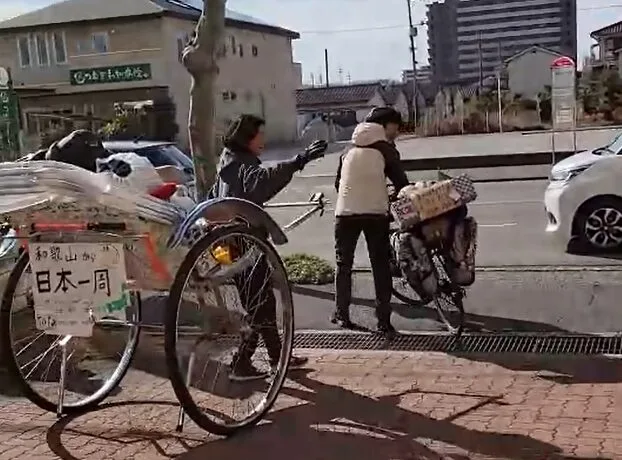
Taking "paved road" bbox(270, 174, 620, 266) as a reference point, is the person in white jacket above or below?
above

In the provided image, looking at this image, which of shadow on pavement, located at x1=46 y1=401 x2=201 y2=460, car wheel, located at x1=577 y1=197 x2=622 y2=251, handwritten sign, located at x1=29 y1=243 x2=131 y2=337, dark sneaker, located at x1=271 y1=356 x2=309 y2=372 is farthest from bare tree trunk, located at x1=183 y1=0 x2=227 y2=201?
car wheel, located at x1=577 y1=197 x2=622 y2=251

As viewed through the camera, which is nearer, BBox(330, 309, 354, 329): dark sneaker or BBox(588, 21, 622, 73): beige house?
BBox(330, 309, 354, 329): dark sneaker

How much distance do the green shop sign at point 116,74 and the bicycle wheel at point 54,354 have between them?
3504cm

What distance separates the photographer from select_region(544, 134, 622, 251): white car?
10.5m

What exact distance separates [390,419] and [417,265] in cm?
201

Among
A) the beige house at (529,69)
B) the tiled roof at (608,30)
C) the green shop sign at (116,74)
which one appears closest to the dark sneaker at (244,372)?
the green shop sign at (116,74)

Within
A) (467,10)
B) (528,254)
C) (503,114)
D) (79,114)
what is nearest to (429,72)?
(467,10)

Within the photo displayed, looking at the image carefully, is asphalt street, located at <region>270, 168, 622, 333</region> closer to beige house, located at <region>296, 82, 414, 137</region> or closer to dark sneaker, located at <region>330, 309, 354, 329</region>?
dark sneaker, located at <region>330, 309, 354, 329</region>

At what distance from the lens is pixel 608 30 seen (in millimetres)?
61469

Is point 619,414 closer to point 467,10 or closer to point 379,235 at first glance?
point 379,235

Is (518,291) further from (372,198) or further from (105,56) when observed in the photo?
(105,56)

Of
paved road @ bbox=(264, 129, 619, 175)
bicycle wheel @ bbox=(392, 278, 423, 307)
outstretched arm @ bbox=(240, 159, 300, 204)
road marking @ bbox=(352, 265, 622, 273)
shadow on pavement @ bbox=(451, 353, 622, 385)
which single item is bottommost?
paved road @ bbox=(264, 129, 619, 175)

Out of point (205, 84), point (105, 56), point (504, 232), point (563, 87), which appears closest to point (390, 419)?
point (205, 84)

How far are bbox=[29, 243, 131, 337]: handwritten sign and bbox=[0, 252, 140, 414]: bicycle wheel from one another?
0.22 m
